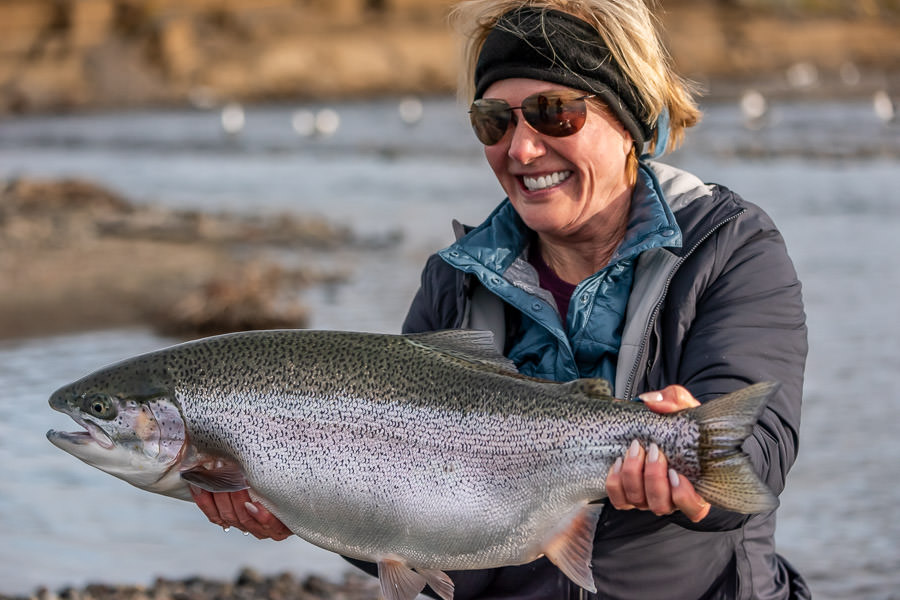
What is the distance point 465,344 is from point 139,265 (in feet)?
41.5

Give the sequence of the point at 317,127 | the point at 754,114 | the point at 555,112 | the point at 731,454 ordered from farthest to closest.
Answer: the point at 317,127, the point at 754,114, the point at 555,112, the point at 731,454

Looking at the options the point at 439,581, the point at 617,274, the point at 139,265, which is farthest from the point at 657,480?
the point at 139,265

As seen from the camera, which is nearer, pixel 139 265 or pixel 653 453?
pixel 653 453

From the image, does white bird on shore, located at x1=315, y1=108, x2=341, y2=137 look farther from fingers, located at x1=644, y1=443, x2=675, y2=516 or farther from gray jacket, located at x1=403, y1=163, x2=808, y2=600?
fingers, located at x1=644, y1=443, x2=675, y2=516

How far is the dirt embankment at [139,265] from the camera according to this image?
11336 mm

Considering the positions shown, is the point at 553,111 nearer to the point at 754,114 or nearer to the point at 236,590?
the point at 236,590

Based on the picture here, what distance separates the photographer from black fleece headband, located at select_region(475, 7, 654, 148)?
3.11 meters

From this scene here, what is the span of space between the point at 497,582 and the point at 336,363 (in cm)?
77

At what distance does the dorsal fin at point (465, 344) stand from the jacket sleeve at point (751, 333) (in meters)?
0.46

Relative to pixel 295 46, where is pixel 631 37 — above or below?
above

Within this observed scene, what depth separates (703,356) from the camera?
112 inches

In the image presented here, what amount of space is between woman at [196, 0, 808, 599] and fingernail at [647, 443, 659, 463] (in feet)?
0.49

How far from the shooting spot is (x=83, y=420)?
2.96 m

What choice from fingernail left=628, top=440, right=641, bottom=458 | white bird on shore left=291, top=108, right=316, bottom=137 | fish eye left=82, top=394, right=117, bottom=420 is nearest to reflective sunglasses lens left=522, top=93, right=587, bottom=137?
→ fingernail left=628, top=440, right=641, bottom=458
